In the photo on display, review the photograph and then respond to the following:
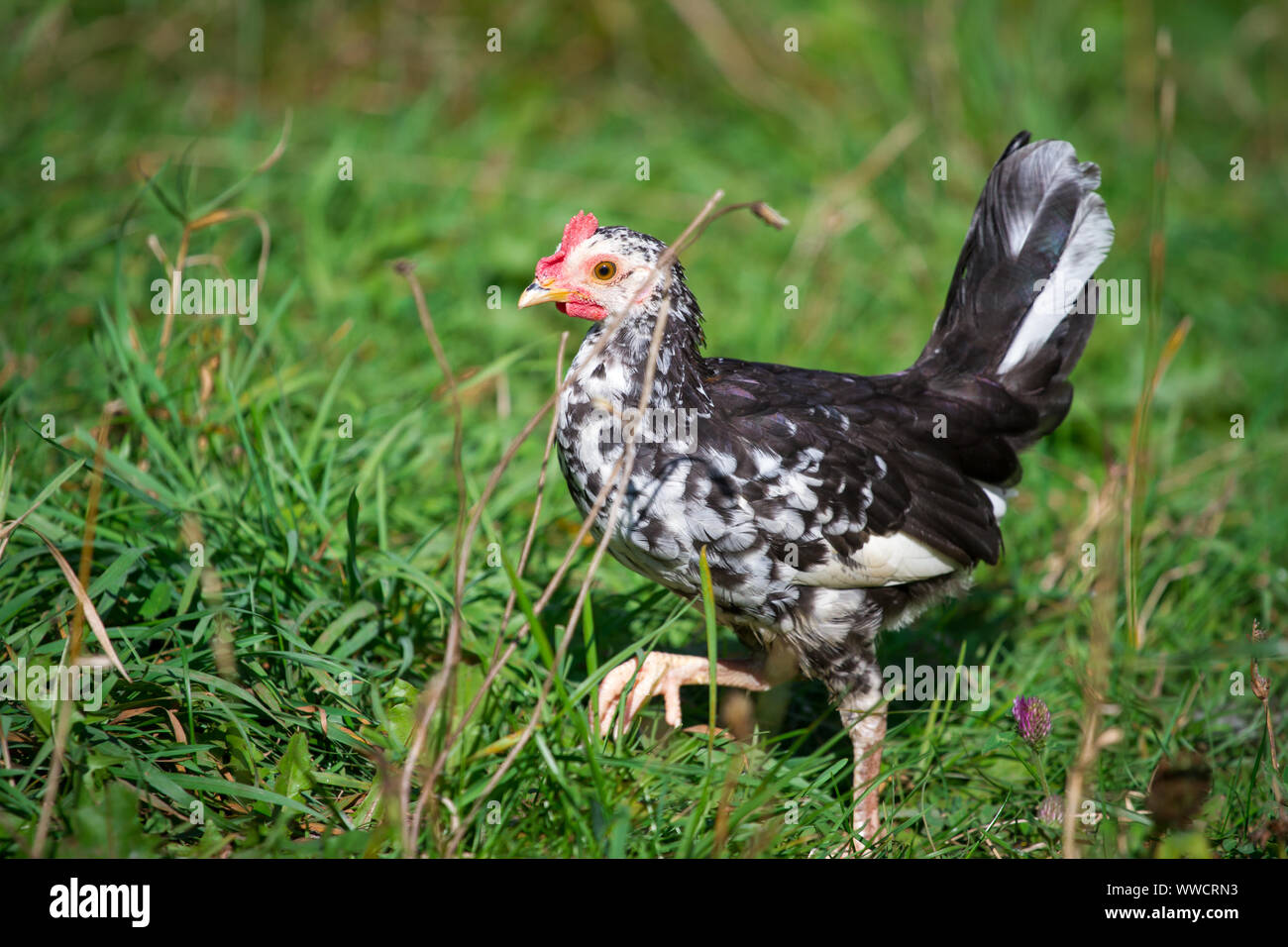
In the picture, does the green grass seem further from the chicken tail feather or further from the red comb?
the red comb

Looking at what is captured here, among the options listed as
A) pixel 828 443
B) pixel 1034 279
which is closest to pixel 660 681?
pixel 828 443

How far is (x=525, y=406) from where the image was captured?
4.95m

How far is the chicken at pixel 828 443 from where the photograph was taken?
2.95 m

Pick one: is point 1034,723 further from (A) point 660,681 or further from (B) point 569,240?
(B) point 569,240

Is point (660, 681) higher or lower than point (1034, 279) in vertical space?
lower

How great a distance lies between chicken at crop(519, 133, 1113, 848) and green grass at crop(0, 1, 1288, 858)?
287 millimetres

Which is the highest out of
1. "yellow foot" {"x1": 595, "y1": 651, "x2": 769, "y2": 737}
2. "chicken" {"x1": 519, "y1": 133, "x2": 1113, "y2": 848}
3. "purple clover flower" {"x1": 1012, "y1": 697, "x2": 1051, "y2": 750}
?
"chicken" {"x1": 519, "y1": 133, "x2": 1113, "y2": 848}

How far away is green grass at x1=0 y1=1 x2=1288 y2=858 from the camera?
9.09 feet

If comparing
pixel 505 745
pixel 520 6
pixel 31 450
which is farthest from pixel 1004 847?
pixel 520 6

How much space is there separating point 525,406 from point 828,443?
84.0 inches

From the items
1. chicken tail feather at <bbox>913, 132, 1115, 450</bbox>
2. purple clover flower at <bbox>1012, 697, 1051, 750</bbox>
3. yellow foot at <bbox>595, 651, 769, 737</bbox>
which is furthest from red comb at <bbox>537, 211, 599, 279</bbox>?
purple clover flower at <bbox>1012, 697, 1051, 750</bbox>

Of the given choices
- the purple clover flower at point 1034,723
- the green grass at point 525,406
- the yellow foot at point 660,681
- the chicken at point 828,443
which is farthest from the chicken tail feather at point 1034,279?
the yellow foot at point 660,681

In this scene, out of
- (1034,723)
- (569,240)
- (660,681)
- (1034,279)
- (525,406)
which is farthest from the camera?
(525,406)

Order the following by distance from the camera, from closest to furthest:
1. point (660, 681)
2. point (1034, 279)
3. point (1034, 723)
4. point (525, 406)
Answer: point (1034, 723) < point (660, 681) < point (1034, 279) < point (525, 406)
